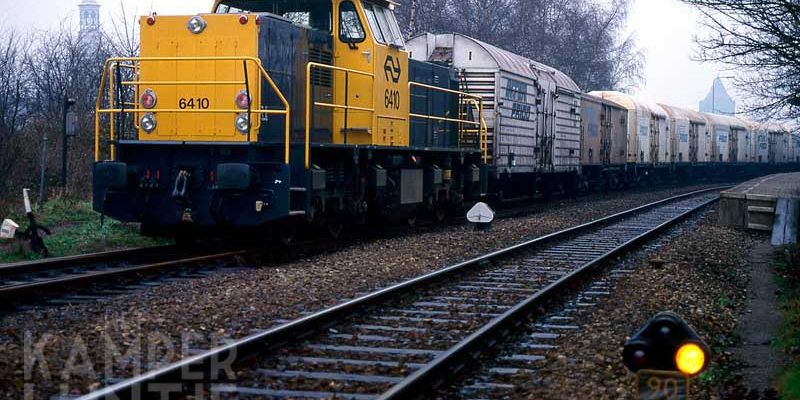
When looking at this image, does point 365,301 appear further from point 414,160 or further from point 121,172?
point 414,160

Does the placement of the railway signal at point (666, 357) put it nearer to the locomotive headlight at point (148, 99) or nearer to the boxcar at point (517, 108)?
the locomotive headlight at point (148, 99)

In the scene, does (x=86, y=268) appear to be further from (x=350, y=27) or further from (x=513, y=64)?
(x=513, y=64)

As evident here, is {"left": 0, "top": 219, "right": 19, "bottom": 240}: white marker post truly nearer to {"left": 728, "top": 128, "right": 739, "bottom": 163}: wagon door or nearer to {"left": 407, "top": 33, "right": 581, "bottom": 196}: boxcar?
{"left": 407, "top": 33, "right": 581, "bottom": 196}: boxcar

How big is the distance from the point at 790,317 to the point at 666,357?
5141mm

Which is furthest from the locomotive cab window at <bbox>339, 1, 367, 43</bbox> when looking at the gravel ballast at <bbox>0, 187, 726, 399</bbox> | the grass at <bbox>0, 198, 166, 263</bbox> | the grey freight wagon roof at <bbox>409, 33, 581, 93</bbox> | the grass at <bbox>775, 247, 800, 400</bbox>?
the grey freight wagon roof at <bbox>409, 33, 581, 93</bbox>

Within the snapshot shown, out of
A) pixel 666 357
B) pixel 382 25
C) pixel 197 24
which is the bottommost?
pixel 666 357

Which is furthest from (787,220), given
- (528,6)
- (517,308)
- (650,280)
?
(528,6)

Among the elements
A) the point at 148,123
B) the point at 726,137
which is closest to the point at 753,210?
the point at 148,123

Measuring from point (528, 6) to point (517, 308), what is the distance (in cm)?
4331

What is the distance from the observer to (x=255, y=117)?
38.7 feet

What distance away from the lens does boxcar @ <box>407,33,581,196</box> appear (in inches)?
813

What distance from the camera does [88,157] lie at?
72.0ft

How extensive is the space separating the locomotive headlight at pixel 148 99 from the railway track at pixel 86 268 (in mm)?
1844

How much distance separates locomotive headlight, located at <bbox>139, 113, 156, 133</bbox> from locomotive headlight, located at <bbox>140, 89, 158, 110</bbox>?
116 millimetres
